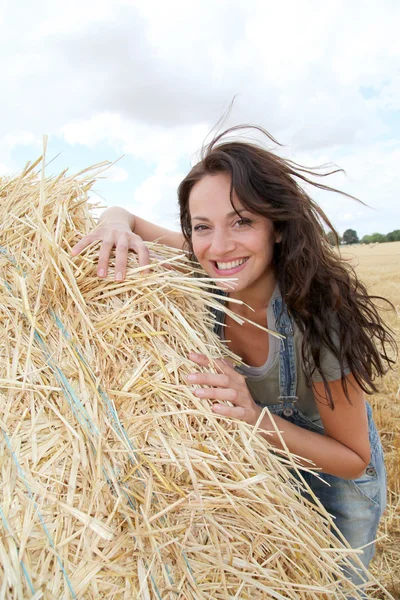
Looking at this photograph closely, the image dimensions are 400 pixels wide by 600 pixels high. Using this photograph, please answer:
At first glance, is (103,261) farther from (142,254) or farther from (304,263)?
(304,263)

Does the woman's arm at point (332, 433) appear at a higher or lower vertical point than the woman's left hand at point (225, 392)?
lower

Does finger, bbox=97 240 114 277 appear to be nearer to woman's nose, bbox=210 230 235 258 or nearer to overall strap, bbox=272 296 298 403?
woman's nose, bbox=210 230 235 258

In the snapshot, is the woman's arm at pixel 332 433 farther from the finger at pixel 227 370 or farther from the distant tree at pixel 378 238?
the distant tree at pixel 378 238

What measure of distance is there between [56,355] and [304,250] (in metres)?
1.13

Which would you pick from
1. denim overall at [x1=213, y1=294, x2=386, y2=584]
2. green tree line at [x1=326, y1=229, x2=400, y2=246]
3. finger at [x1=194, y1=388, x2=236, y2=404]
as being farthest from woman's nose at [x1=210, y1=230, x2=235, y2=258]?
green tree line at [x1=326, y1=229, x2=400, y2=246]

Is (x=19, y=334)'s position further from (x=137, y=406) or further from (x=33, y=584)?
(x=33, y=584)

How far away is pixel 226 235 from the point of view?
6.31ft

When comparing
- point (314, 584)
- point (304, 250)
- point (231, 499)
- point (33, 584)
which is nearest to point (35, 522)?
point (33, 584)

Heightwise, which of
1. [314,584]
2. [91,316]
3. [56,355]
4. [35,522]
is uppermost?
[91,316]

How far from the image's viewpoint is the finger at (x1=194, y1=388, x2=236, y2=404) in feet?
4.77

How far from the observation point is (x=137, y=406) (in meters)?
1.43

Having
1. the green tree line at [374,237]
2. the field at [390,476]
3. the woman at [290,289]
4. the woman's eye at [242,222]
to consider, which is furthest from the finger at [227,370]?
the green tree line at [374,237]

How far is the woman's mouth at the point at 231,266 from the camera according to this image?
1.95 metres

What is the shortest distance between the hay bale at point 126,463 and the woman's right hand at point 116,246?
41mm
